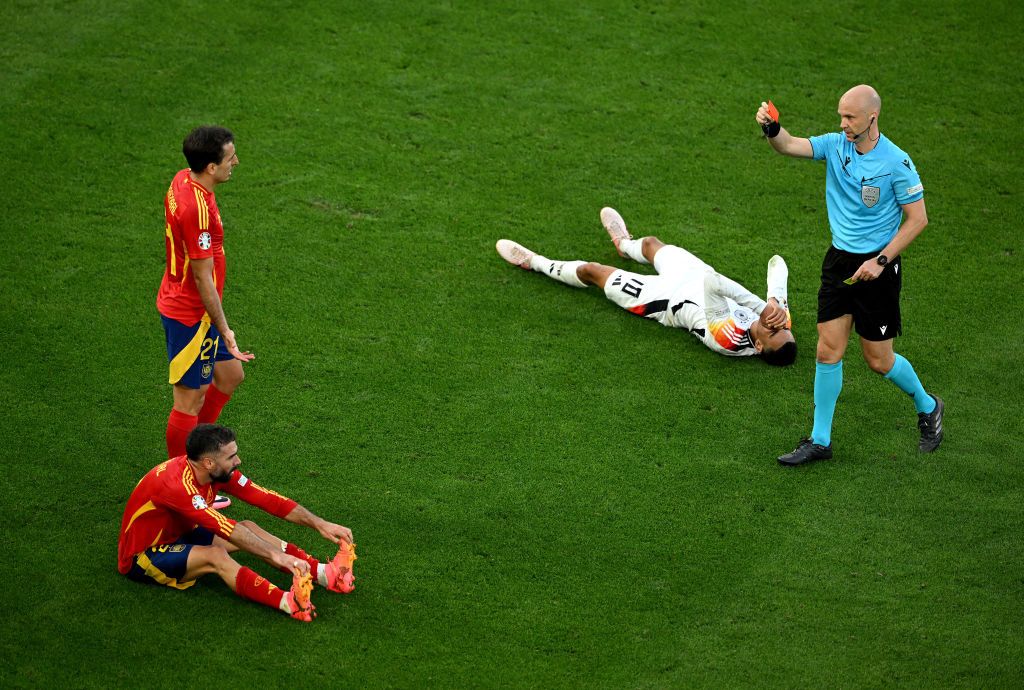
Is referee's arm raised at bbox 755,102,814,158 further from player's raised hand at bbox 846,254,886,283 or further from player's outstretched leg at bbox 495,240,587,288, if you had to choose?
player's outstretched leg at bbox 495,240,587,288

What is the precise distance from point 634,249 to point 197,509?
4152mm

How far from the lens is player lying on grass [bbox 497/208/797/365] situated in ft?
24.8

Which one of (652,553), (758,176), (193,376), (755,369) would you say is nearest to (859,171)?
(755,369)

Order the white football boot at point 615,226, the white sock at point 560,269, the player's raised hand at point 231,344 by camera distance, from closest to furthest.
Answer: the player's raised hand at point 231,344 → the white sock at point 560,269 → the white football boot at point 615,226

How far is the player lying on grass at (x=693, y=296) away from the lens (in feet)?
24.8

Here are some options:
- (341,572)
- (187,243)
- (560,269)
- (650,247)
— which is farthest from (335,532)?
(650,247)

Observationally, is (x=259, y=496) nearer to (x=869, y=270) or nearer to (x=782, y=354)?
(x=869, y=270)

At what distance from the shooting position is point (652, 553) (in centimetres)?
615

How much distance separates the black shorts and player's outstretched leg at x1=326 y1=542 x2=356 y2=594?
3.09 m

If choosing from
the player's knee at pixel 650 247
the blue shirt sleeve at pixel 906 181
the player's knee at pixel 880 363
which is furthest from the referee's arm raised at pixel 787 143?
the player's knee at pixel 650 247

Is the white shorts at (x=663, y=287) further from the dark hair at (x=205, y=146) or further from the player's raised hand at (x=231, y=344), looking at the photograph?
the dark hair at (x=205, y=146)

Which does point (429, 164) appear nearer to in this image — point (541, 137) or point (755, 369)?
point (541, 137)

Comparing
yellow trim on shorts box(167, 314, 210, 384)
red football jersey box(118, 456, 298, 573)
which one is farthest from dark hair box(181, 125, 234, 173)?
red football jersey box(118, 456, 298, 573)

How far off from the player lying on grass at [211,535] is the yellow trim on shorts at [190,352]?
0.59 meters
